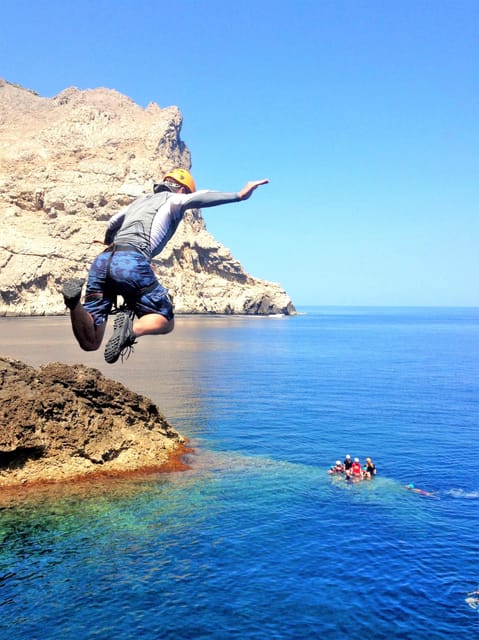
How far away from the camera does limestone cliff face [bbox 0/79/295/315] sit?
137500 millimetres

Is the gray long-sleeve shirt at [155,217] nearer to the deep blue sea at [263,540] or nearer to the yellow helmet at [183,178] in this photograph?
the yellow helmet at [183,178]

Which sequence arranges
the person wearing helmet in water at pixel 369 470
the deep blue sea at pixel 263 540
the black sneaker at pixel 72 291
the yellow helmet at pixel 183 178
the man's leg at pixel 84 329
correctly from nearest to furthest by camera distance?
the black sneaker at pixel 72 291 → the man's leg at pixel 84 329 → the yellow helmet at pixel 183 178 → the deep blue sea at pixel 263 540 → the person wearing helmet in water at pixel 369 470

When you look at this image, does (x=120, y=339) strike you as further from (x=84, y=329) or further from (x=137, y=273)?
(x=137, y=273)

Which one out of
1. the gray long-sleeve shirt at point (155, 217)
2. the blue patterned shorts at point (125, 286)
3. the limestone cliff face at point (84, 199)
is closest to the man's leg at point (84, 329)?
the blue patterned shorts at point (125, 286)

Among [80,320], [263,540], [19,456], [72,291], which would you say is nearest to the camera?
[72,291]

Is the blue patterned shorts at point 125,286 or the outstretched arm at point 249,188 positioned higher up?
the outstretched arm at point 249,188

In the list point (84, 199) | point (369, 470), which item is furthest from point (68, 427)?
point (84, 199)

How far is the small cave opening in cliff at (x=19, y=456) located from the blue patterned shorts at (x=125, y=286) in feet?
67.1

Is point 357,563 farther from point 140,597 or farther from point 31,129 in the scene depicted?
point 31,129

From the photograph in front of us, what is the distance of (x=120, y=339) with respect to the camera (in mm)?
5965

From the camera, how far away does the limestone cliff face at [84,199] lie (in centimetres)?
13750

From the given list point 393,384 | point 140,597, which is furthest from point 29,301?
point 140,597

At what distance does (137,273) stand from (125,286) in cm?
21

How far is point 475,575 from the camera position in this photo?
17.8m
